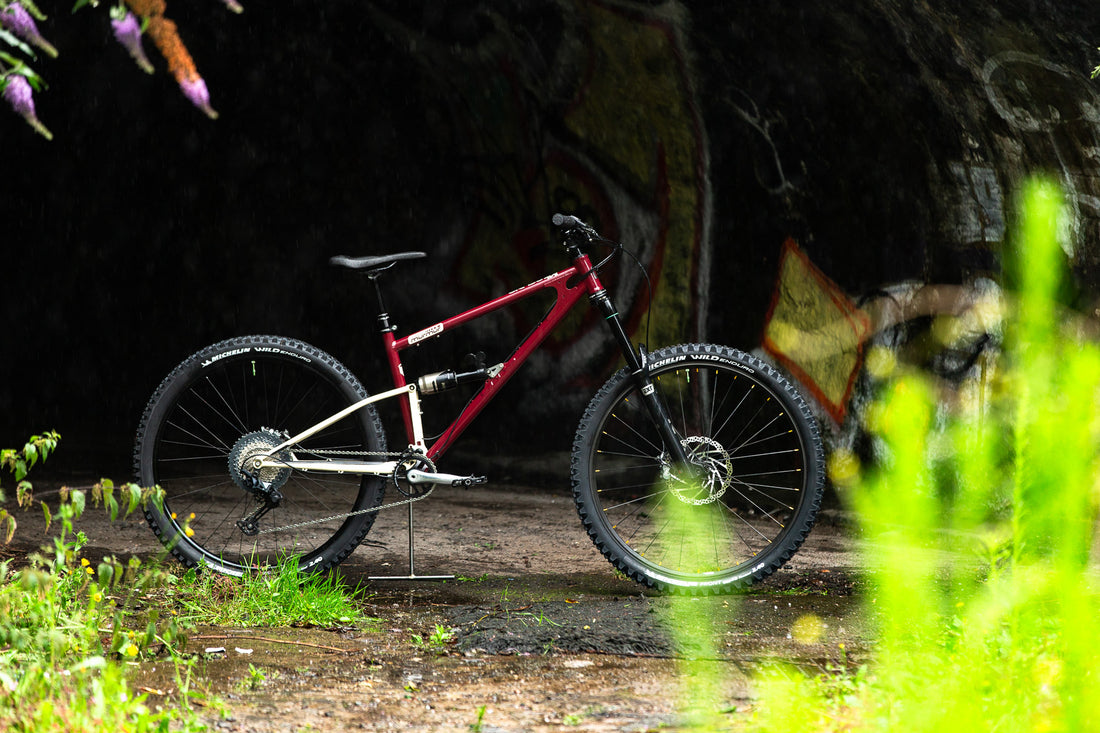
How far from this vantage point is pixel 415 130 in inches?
252

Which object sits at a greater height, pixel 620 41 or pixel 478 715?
pixel 620 41

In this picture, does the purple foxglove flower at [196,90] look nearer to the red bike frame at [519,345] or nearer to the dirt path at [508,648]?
the dirt path at [508,648]

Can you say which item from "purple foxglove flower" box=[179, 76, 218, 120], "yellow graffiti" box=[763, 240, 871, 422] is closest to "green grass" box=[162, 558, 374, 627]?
"purple foxglove flower" box=[179, 76, 218, 120]

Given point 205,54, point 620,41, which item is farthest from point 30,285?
point 620,41

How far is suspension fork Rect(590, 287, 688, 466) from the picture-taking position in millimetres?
3391

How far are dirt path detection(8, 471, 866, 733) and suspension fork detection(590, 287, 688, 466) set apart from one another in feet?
1.62

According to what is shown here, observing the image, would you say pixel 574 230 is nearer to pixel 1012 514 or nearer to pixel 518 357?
pixel 518 357

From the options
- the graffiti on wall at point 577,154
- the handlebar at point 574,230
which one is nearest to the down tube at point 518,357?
the handlebar at point 574,230

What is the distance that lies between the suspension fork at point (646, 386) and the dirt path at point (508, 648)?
0.49 metres

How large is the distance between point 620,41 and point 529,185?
103 cm

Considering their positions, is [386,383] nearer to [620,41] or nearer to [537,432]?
[537,432]

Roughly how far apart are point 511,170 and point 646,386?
296 centimetres

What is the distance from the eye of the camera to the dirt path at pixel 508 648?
7.64 ft

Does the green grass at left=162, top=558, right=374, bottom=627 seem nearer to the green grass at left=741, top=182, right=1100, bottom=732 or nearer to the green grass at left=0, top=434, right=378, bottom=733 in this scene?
the green grass at left=0, top=434, right=378, bottom=733
